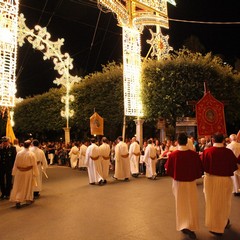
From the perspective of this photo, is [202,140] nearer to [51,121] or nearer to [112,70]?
[112,70]

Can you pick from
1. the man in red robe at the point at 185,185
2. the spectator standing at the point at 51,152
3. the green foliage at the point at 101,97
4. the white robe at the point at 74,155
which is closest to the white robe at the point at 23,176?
the man in red robe at the point at 185,185

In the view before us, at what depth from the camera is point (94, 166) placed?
43.3 ft

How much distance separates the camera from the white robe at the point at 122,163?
46.1 feet

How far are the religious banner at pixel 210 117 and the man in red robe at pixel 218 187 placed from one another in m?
5.12

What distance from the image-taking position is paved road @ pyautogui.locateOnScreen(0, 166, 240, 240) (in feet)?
20.7

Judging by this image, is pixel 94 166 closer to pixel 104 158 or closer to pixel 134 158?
pixel 104 158

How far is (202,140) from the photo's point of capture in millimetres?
14875

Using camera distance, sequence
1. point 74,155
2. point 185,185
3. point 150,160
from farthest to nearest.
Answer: point 74,155 → point 150,160 → point 185,185

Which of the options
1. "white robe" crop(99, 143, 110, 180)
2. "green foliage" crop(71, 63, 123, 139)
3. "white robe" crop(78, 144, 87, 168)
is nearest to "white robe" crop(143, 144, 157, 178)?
"white robe" crop(99, 143, 110, 180)

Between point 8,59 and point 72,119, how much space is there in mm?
12782

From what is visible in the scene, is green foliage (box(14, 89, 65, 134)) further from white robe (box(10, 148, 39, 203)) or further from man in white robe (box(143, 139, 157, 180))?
white robe (box(10, 148, 39, 203))

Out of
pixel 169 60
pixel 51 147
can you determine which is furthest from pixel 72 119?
pixel 169 60

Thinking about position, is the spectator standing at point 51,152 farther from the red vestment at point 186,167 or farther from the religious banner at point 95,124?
the red vestment at point 186,167

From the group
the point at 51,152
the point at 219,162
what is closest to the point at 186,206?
the point at 219,162
